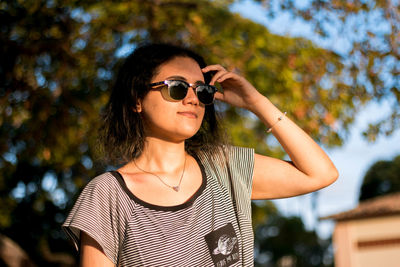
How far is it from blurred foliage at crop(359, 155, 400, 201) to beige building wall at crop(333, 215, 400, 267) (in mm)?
12549

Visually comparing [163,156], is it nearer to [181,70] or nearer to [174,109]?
[174,109]

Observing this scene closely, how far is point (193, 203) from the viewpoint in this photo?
2256 millimetres

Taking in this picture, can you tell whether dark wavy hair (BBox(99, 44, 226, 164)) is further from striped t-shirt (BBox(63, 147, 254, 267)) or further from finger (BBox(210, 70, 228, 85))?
striped t-shirt (BBox(63, 147, 254, 267))

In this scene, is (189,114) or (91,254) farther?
(189,114)

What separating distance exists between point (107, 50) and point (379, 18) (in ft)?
12.6

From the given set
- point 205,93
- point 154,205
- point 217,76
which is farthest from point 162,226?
point 217,76

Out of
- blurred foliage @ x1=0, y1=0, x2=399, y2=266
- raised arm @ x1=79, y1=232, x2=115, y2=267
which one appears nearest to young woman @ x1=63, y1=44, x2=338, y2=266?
raised arm @ x1=79, y1=232, x2=115, y2=267

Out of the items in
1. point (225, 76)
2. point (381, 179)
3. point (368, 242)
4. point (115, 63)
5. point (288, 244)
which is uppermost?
point (225, 76)

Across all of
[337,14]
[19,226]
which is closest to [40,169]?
[19,226]

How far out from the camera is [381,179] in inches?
1280

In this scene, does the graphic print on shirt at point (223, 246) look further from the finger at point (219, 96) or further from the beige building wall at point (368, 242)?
the beige building wall at point (368, 242)

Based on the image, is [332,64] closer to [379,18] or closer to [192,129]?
[379,18]

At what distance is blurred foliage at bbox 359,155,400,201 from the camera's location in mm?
31891

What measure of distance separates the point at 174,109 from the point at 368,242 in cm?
1912
